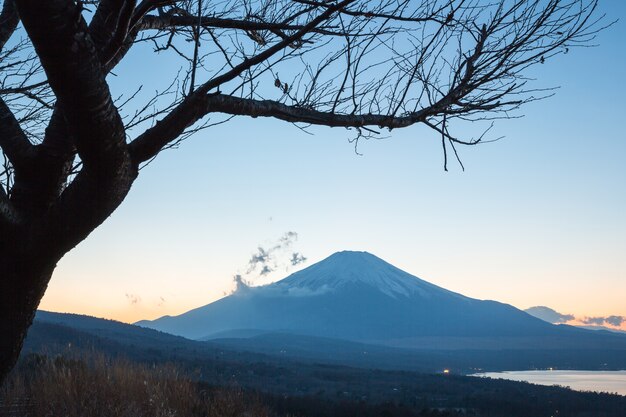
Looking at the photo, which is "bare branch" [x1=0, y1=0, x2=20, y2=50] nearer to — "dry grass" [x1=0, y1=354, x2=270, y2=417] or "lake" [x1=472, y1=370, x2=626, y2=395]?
"dry grass" [x1=0, y1=354, x2=270, y2=417]

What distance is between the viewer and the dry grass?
17.4ft

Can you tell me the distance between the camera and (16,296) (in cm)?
253

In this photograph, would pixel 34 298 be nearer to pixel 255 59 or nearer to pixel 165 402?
pixel 255 59

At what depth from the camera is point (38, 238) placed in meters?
2.46

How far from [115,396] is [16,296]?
3795 mm

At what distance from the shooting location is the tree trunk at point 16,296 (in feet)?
8.16

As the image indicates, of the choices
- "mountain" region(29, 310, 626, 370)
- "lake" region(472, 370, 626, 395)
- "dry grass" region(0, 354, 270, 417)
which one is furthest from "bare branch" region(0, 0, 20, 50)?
"lake" region(472, 370, 626, 395)

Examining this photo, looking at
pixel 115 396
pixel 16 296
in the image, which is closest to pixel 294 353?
pixel 115 396

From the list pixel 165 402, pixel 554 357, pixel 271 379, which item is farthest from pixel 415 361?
pixel 165 402

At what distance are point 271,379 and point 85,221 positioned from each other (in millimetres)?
49606

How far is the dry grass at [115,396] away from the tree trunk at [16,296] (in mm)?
2729

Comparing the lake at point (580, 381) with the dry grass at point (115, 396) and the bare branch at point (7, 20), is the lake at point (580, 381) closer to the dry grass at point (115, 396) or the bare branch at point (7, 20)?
the dry grass at point (115, 396)

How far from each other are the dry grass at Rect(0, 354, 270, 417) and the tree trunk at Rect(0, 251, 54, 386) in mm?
2729

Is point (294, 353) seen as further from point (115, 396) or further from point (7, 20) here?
point (7, 20)
